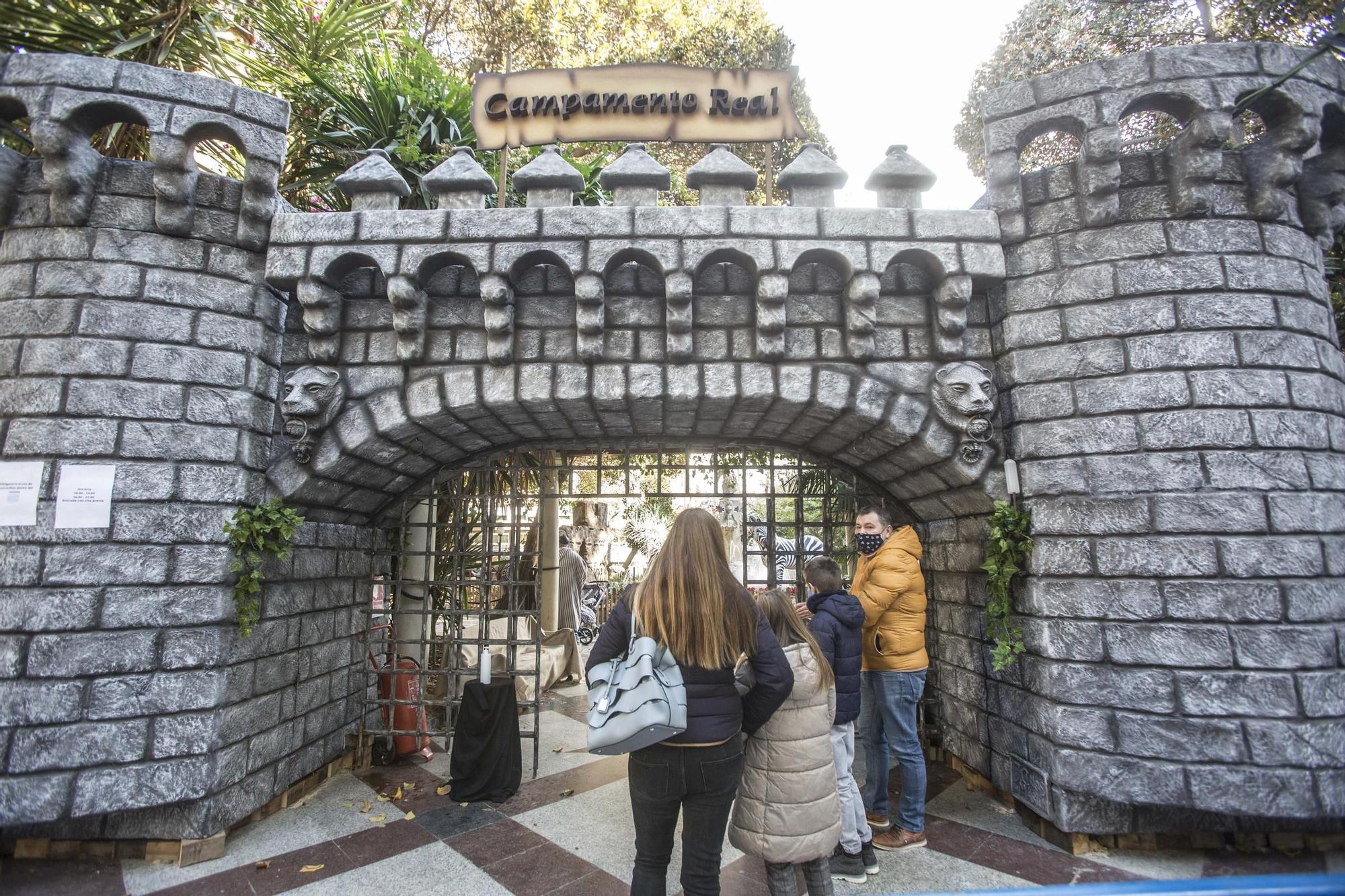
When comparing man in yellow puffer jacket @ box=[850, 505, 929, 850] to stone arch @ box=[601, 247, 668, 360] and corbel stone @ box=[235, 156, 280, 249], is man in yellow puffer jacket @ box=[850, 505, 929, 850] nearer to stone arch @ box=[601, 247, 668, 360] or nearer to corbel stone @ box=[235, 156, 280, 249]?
stone arch @ box=[601, 247, 668, 360]

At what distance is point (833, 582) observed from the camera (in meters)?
3.77

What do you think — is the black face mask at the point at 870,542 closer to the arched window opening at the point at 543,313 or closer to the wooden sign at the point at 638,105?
the arched window opening at the point at 543,313

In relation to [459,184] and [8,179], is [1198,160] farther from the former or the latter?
[8,179]

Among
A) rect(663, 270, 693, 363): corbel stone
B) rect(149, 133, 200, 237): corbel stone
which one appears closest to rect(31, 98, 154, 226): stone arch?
rect(149, 133, 200, 237): corbel stone

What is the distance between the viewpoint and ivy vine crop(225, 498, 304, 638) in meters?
4.07

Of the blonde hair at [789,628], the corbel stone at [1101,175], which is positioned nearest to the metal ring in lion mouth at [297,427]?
the blonde hair at [789,628]

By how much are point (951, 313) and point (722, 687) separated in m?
3.15

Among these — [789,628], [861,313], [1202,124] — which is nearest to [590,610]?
[861,313]

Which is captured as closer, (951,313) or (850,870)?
(850,870)

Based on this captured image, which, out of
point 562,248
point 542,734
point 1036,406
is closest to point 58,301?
point 562,248

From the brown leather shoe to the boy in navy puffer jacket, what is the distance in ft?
0.95

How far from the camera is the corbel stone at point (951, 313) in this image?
434cm

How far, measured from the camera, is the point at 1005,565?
4.20 m

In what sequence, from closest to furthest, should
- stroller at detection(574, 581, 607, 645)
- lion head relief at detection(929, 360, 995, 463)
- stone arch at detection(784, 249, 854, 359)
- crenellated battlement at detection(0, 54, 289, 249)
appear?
1. crenellated battlement at detection(0, 54, 289, 249)
2. lion head relief at detection(929, 360, 995, 463)
3. stone arch at detection(784, 249, 854, 359)
4. stroller at detection(574, 581, 607, 645)
